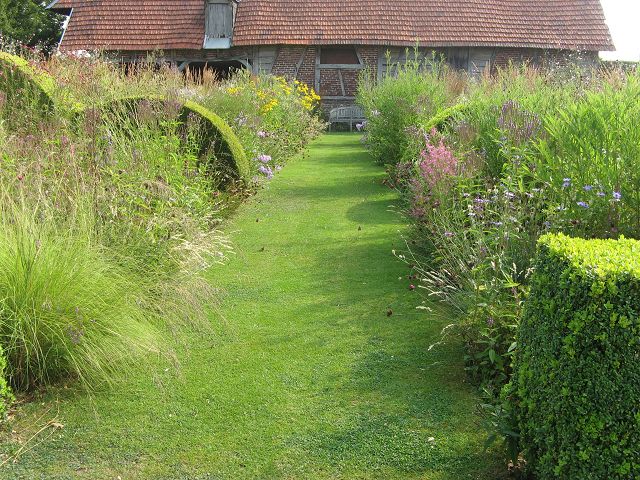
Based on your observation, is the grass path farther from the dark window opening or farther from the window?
the window

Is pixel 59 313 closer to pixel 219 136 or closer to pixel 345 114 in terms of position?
pixel 219 136

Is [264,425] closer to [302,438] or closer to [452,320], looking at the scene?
[302,438]

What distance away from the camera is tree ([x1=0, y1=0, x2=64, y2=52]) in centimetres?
2436

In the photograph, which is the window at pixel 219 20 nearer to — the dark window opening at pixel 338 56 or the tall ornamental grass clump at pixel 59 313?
the dark window opening at pixel 338 56

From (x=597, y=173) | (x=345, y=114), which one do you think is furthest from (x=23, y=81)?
(x=345, y=114)

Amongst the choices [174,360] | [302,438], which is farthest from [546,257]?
[174,360]

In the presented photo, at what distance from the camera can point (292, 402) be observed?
3.58m

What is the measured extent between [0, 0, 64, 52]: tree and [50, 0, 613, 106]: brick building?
9.63ft

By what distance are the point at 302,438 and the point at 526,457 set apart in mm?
1083

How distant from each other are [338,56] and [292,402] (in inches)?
805

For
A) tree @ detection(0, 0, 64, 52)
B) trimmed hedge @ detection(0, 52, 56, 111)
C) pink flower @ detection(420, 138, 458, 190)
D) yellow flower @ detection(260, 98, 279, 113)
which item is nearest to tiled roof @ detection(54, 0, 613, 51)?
tree @ detection(0, 0, 64, 52)

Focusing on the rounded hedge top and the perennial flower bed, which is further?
the perennial flower bed

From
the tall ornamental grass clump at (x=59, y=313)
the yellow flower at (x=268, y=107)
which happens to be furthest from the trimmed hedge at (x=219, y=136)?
the tall ornamental grass clump at (x=59, y=313)

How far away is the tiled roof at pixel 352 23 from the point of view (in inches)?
854
